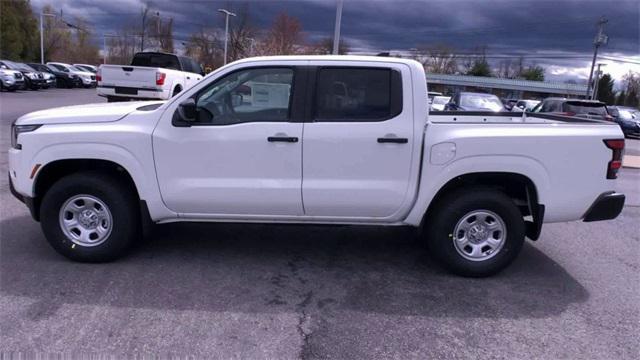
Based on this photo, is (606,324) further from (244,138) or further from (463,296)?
(244,138)

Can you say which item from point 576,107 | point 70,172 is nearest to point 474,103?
point 576,107

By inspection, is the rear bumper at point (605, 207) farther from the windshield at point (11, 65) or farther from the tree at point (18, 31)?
the tree at point (18, 31)

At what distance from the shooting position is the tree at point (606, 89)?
58812mm

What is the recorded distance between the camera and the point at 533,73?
305ft

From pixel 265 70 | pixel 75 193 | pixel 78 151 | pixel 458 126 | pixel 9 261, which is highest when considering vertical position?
pixel 265 70

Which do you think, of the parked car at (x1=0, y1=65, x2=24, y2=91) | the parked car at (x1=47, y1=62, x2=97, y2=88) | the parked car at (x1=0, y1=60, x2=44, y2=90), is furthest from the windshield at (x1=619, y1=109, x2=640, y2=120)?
the parked car at (x1=47, y1=62, x2=97, y2=88)

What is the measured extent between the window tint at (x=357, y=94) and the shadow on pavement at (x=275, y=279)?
1432 millimetres

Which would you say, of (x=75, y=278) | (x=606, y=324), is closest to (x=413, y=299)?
(x=606, y=324)

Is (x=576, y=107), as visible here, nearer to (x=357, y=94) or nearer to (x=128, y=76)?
(x=128, y=76)

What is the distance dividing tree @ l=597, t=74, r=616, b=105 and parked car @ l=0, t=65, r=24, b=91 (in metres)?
56.8

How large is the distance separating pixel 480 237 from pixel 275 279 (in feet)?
6.17

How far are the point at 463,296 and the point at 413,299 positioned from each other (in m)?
0.45

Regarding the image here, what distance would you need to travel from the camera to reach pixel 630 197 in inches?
355

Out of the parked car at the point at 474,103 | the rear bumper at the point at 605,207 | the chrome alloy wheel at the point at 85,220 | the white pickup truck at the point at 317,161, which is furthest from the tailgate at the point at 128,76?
the rear bumper at the point at 605,207
